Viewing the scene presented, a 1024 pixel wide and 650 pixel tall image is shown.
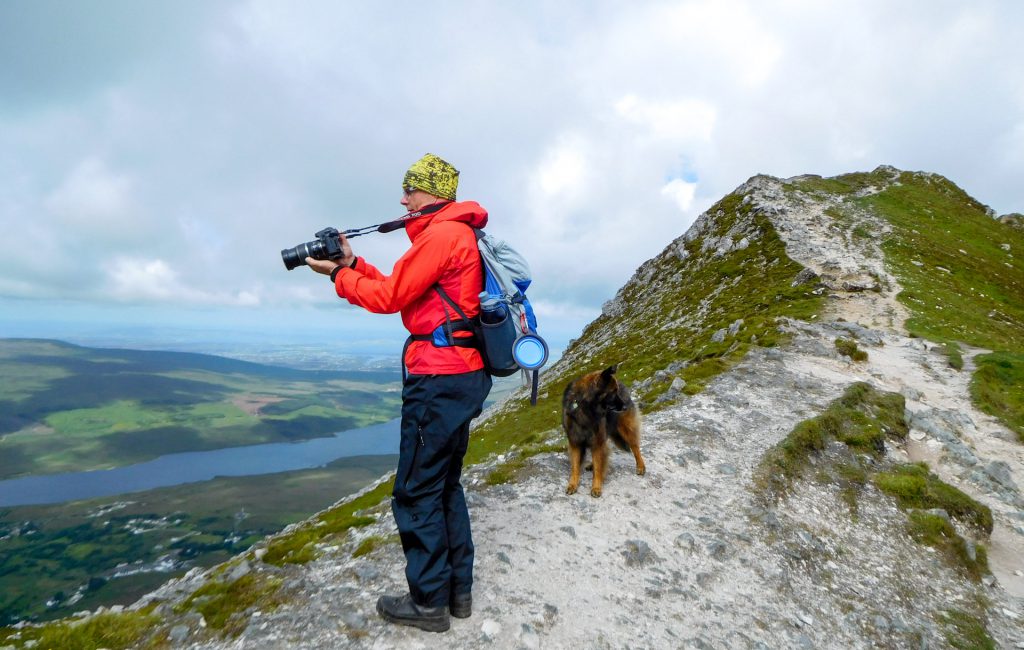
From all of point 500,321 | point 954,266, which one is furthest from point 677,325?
point 500,321

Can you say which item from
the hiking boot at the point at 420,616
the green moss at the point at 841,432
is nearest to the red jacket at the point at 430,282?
the hiking boot at the point at 420,616

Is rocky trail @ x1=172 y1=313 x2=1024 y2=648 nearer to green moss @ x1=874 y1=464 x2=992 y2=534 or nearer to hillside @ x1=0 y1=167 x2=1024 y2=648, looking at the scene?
hillside @ x1=0 y1=167 x2=1024 y2=648

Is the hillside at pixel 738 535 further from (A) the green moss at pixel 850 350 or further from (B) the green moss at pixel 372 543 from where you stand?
(A) the green moss at pixel 850 350

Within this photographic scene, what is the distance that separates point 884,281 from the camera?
31.3m

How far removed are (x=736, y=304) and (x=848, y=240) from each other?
15959 mm

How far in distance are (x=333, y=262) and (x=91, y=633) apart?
456 cm

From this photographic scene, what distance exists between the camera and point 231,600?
601 cm

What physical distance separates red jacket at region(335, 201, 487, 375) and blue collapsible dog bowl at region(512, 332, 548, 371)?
436mm

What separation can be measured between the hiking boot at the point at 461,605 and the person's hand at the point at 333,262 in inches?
153

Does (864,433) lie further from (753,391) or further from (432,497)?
(432,497)

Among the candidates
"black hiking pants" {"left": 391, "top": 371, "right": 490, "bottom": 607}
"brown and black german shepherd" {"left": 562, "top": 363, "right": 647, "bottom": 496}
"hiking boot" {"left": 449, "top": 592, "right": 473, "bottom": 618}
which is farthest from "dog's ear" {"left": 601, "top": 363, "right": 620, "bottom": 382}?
"hiking boot" {"left": 449, "top": 592, "right": 473, "bottom": 618}

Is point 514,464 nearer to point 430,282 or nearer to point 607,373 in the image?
point 607,373

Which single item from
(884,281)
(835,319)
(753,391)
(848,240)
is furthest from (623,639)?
(848,240)

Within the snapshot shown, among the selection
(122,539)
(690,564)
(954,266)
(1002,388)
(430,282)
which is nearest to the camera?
(430,282)
